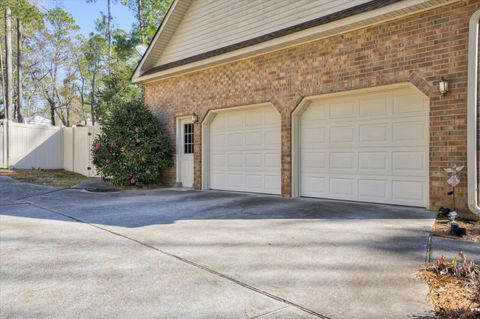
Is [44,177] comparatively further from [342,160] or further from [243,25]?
[342,160]

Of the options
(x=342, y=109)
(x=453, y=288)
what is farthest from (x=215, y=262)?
(x=342, y=109)

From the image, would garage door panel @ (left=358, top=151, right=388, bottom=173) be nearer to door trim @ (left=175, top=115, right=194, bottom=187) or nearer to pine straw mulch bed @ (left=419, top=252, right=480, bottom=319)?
pine straw mulch bed @ (left=419, top=252, right=480, bottom=319)

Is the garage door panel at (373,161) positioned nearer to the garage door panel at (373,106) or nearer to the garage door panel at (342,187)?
the garage door panel at (342,187)

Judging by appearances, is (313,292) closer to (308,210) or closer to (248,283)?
(248,283)

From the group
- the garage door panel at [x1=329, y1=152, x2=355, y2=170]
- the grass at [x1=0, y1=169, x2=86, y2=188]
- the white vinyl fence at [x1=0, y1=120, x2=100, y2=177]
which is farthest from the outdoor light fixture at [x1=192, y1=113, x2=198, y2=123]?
the white vinyl fence at [x1=0, y1=120, x2=100, y2=177]

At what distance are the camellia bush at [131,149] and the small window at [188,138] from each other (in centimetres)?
49

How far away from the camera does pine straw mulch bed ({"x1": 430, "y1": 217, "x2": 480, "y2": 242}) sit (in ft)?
16.3

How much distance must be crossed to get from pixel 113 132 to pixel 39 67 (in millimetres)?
23334

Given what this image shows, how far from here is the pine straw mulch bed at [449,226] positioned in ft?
16.3

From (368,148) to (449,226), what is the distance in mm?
2558

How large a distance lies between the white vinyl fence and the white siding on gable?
15.8 ft

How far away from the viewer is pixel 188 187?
11.7 m

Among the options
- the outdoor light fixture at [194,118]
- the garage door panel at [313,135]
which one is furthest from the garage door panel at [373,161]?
the outdoor light fixture at [194,118]

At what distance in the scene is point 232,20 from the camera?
34.5 feet
